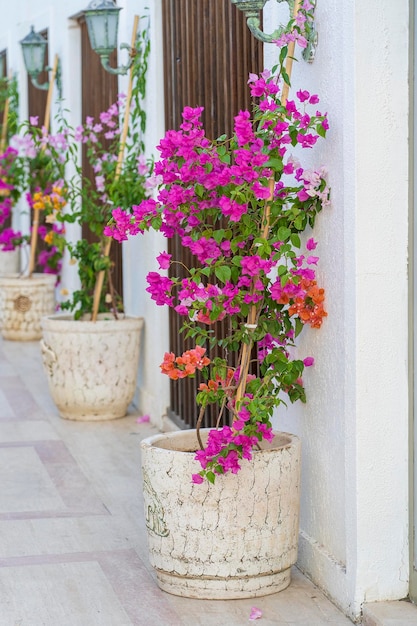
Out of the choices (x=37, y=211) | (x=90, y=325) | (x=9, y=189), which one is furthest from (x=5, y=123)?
(x=90, y=325)

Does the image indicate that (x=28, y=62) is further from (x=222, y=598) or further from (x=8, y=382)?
(x=222, y=598)

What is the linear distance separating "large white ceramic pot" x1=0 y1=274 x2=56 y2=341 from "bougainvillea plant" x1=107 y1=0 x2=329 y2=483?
18.9 ft

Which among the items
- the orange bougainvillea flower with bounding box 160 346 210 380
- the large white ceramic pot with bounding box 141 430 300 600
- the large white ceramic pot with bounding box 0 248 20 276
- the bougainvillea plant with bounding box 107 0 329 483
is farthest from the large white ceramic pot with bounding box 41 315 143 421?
the large white ceramic pot with bounding box 0 248 20 276

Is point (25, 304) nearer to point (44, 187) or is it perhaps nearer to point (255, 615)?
point (44, 187)

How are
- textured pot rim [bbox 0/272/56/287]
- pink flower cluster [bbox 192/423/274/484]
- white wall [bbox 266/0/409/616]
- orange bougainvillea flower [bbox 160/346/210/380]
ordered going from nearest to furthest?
1. white wall [bbox 266/0/409/616]
2. pink flower cluster [bbox 192/423/274/484]
3. orange bougainvillea flower [bbox 160/346/210/380]
4. textured pot rim [bbox 0/272/56/287]

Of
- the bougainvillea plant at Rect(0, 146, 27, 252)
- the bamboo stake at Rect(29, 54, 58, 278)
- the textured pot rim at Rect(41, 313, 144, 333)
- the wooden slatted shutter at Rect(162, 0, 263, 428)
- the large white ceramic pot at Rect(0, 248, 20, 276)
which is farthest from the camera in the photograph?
the large white ceramic pot at Rect(0, 248, 20, 276)

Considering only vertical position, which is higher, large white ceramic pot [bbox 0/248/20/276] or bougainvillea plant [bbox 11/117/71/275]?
bougainvillea plant [bbox 11/117/71/275]

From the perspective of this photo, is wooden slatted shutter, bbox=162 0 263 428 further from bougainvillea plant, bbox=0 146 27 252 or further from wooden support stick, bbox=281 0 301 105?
bougainvillea plant, bbox=0 146 27 252

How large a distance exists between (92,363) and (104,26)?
192cm

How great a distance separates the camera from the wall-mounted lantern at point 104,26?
687cm

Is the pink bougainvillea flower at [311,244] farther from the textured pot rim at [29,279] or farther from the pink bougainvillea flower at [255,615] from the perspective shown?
the textured pot rim at [29,279]

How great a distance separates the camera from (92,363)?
682 centimetres

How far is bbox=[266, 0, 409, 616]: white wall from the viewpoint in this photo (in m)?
3.68

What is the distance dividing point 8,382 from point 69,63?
2.55 m
